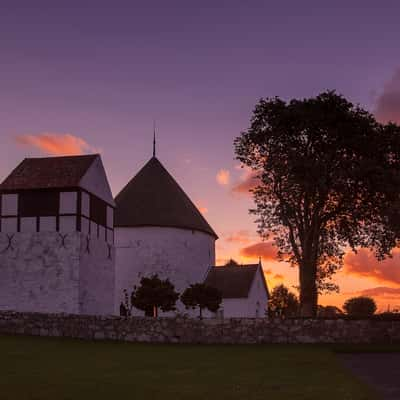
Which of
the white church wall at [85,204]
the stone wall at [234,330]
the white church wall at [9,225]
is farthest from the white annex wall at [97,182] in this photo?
the stone wall at [234,330]

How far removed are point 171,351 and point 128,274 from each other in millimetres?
29685

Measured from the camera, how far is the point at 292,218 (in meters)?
40.1

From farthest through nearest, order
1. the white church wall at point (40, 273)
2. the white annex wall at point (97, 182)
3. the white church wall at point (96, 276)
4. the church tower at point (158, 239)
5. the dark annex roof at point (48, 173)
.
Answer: the church tower at point (158, 239)
the white annex wall at point (97, 182)
the dark annex roof at point (48, 173)
the white church wall at point (96, 276)
the white church wall at point (40, 273)

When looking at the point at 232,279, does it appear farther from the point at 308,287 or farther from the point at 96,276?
the point at 308,287

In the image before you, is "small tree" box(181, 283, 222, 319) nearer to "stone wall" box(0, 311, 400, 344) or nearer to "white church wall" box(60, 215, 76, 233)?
"white church wall" box(60, 215, 76, 233)

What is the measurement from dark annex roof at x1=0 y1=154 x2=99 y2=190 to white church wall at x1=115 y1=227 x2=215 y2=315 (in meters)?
13.0

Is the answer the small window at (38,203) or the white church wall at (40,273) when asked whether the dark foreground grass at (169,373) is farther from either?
the small window at (38,203)

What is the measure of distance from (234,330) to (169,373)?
13.5m

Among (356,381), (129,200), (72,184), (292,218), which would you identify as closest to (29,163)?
(72,184)

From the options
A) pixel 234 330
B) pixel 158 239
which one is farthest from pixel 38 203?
pixel 234 330

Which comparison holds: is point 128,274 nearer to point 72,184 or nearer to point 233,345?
point 72,184

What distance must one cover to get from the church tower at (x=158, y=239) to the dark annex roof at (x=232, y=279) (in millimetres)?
1036

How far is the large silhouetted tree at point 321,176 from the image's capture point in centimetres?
3825

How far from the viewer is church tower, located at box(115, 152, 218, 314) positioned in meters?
57.2
